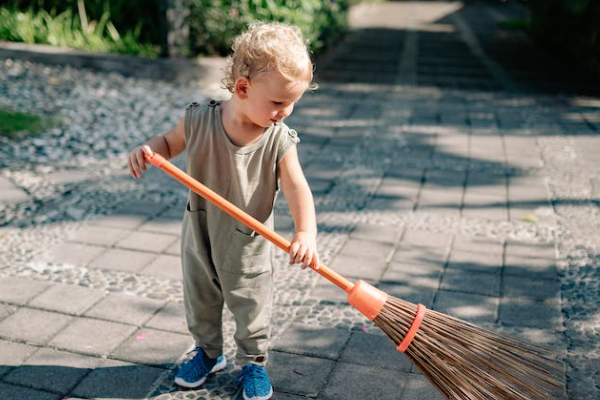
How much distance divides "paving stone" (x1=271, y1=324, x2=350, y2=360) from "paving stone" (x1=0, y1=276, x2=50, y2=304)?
119 cm

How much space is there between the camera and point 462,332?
7.13 feet

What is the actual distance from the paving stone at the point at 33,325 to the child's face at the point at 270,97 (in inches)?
54.9

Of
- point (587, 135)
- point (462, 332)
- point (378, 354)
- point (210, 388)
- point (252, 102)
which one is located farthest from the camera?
point (587, 135)

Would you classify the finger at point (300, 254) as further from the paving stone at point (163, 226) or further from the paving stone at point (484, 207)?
the paving stone at point (484, 207)

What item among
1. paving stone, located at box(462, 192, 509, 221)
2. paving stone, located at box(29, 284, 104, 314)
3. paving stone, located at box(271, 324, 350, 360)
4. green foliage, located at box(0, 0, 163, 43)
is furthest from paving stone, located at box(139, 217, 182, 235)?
green foliage, located at box(0, 0, 163, 43)

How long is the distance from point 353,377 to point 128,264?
1.43m

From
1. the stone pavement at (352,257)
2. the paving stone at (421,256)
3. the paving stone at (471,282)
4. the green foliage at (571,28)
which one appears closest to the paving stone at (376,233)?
the stone pavement at (352,257)

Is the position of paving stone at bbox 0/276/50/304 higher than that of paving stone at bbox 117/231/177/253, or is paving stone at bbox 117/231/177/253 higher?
paving stone at bbox 0/276/50/304

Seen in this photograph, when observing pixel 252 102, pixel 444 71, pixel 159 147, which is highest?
pixel 252 102

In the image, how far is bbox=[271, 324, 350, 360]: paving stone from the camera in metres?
2.65

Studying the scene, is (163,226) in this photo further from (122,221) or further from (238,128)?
(238,128)

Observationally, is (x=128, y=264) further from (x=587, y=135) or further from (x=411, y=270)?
(x=587, y=135)

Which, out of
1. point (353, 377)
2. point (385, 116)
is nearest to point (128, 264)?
point (353, 377)

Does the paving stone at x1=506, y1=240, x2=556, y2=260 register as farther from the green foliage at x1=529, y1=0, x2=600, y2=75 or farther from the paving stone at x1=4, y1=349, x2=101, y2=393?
the green foliage at x1=529, y1=0, x2=600, y2=75
